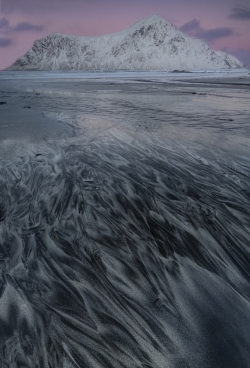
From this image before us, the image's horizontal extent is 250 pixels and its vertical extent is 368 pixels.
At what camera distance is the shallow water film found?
1.17 m

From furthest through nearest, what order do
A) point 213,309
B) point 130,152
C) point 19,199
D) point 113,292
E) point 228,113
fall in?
point 228,113 < point 130,152 < point 19,199 < point 113,292 < point 213,309

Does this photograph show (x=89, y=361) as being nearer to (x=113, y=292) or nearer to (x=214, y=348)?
(x=113, y=292)

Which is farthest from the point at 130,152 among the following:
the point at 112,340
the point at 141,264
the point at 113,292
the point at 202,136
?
the point at 112,340

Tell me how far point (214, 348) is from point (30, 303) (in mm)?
965

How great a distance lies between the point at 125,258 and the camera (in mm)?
1787

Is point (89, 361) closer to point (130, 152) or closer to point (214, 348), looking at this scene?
point (214, 348)

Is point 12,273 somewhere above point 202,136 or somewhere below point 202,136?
below

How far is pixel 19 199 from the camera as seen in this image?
2.62 meters

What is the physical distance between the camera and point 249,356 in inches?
43.9

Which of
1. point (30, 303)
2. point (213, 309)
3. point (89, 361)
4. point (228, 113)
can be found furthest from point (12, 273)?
point (228, 113)

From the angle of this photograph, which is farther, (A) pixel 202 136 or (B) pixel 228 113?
(B) pixel 228 113

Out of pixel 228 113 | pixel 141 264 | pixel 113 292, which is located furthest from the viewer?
pixel 228 113

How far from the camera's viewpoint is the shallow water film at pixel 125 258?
3.83ft

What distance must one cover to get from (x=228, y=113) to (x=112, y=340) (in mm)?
7540
